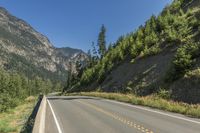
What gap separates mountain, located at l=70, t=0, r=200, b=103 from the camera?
100 ft

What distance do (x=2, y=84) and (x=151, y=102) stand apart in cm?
5688

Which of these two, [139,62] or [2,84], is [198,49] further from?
[2,84]

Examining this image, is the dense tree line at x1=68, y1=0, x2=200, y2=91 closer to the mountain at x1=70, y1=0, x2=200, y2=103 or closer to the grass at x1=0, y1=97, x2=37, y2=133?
the mountain at x1=70, y1=0, x2=200, y2=103

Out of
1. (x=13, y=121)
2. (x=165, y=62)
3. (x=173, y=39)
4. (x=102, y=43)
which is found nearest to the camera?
(x=13, y=121)

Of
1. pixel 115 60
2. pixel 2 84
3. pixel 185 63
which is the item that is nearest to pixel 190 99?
pixel 185 63

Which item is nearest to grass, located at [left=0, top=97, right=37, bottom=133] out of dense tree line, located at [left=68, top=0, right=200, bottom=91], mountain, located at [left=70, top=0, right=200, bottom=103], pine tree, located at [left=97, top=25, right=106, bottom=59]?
mountain, located at [left=70, top=0, right=200, bottom=103]

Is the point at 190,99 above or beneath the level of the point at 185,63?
beneath

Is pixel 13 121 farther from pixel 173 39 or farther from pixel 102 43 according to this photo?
pixel 102 43

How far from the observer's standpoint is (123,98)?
36.1 meters

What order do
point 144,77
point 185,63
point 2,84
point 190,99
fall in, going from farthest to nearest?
point 2,84 < point 144,77 < point 185,63 < point 190,99

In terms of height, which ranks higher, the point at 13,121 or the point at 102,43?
the point at 102,43

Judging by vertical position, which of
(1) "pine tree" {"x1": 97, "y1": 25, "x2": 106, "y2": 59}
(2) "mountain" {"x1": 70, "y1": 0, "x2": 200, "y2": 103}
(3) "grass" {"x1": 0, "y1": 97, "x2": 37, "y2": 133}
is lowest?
(3) "grass" {"x1": 0, "y1": 97, "x2": 37, "y2": 133}

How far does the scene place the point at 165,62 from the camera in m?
41.0

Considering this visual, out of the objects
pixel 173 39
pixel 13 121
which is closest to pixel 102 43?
pixel 173 39
